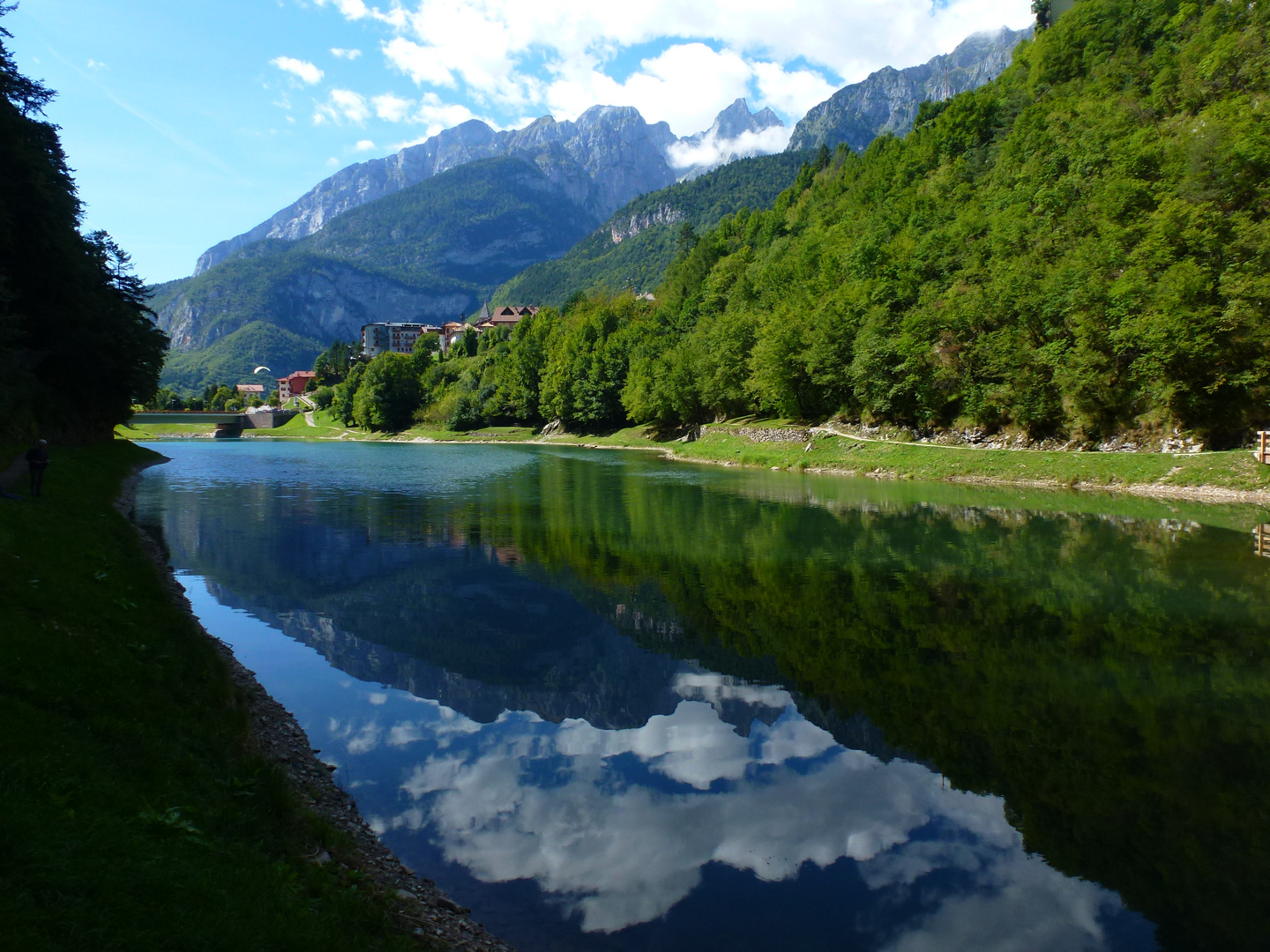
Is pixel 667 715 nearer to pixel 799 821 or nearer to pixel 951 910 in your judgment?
pixel 799 821

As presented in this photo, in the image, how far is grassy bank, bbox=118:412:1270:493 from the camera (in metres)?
38.0

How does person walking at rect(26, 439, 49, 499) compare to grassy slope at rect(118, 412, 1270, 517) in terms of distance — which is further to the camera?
grassy slope at rect(118, 412, 1270, 517)

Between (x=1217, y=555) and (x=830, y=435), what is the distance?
1588 inches

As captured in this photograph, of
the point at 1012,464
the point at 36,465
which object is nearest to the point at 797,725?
the point at 36,465

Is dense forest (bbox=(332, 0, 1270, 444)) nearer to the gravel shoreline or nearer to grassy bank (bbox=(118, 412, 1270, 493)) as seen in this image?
grassy bank (bbox=(118, 412, 1270, 493))

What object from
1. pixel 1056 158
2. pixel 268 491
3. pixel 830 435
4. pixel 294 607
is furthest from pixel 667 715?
pixel 1056 158

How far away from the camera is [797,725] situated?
12914 mm

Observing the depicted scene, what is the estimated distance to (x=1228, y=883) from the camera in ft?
27.1

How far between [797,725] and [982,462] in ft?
139

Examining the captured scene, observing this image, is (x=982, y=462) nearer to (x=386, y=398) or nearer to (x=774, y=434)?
(x=774, y=434)

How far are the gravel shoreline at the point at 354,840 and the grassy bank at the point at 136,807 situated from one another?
0.33 meters

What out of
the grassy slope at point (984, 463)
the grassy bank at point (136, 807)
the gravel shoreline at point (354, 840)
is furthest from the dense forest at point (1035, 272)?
the grassy bank at point (136, 807)

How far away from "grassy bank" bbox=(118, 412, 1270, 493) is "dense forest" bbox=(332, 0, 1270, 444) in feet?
10.6

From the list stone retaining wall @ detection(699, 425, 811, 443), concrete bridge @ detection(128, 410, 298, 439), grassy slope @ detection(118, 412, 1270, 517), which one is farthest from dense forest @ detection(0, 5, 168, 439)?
concrete bridge @ detection(128, 410, 298, 439)
